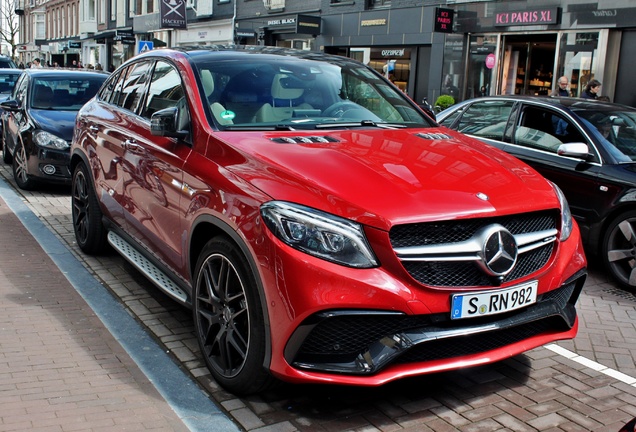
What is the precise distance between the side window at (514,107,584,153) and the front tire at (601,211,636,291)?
1.02m

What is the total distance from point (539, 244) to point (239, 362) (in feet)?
5.49

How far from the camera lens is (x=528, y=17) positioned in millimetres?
17062

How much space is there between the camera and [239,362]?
12.3 ft

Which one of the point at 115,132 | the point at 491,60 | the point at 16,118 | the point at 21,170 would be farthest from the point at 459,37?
the point at 115,132

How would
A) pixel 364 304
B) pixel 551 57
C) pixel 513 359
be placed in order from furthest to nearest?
1. pixel 551 57
2. pixel 513 359
3. pixel 364 304

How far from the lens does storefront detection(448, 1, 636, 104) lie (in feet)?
50.5

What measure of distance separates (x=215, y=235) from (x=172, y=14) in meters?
27.2

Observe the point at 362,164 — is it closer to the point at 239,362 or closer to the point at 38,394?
the point at 239,362

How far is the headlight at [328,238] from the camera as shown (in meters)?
3.26

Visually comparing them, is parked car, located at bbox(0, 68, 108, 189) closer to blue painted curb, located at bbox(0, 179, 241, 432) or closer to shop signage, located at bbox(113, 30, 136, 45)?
blue painted curb, located at bbox(0, 179, 241, 432)

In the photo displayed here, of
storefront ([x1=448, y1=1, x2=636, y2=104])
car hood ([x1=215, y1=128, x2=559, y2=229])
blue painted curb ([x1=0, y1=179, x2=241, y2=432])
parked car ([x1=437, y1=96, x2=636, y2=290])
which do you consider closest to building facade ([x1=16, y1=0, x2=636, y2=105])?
storefront ([x1=448, y1=1, x2=636, y2=104])

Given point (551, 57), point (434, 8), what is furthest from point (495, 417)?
point (434, 8)

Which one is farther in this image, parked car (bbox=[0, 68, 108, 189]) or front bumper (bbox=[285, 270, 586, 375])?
parked car (bbox=[0, 68, 108, 189])

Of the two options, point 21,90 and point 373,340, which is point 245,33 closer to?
point 21,90
